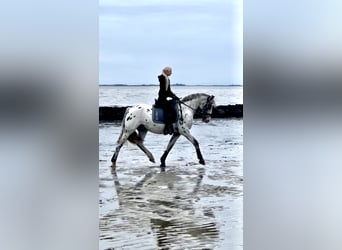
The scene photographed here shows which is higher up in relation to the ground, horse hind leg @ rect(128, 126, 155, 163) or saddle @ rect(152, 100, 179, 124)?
saddle @ rect(152, 100, 179, 124)

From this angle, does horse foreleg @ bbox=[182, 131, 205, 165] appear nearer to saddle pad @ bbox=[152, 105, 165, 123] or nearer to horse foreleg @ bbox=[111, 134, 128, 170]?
saddle pad @ bbox=[152, 105, 165, 123]

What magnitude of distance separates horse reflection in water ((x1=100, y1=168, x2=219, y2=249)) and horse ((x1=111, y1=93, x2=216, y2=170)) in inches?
4.2

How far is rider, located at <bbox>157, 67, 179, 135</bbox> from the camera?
2.25m

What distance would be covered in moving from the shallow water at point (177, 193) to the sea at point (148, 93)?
10cm

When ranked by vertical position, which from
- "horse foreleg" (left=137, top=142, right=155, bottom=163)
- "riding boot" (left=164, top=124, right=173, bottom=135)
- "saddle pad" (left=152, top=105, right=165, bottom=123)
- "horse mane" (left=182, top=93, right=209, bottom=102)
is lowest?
"horse foreleg" (left=137, top=142, right=155, bottom=163)

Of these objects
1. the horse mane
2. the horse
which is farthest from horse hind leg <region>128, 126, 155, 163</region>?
the horse mane

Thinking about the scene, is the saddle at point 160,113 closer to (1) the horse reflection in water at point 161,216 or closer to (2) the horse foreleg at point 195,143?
(2) the horse foreleg at point 195,143

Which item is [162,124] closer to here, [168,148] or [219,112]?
[168,148]

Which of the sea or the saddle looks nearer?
the sea
